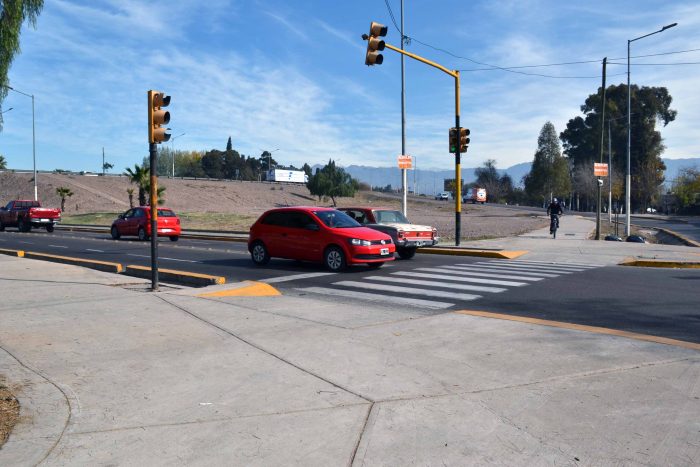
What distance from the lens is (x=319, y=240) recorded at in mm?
15320

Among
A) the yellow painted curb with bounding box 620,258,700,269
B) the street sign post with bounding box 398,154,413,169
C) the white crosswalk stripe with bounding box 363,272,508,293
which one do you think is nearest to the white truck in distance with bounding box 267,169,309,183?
the street sign post with bounding box 398,154,413,169

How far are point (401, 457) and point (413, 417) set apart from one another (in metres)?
0.74

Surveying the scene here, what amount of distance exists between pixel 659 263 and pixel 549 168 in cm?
9005

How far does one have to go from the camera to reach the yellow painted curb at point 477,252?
63.1 feet

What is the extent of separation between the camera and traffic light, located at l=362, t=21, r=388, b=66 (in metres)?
16.4

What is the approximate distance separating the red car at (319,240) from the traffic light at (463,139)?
714 cm

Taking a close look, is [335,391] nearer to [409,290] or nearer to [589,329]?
[589,329]

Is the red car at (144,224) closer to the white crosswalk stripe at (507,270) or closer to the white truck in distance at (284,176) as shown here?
the white crosswalk stripe at (507,270)

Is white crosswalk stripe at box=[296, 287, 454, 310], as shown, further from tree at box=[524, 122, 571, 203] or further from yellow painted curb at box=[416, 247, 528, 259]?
tree at box=[524, 122, 571, 203]

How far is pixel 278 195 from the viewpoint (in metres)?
111

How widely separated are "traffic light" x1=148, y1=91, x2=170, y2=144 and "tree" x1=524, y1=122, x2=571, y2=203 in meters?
98.1

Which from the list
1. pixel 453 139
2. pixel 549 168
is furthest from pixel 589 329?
pixel 549 168

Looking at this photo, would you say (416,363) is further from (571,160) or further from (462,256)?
(571,160)

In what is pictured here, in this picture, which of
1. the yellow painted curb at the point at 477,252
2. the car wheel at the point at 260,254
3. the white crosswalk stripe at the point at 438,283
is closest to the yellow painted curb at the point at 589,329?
the white crosswalk stripe at the point at 438,283
